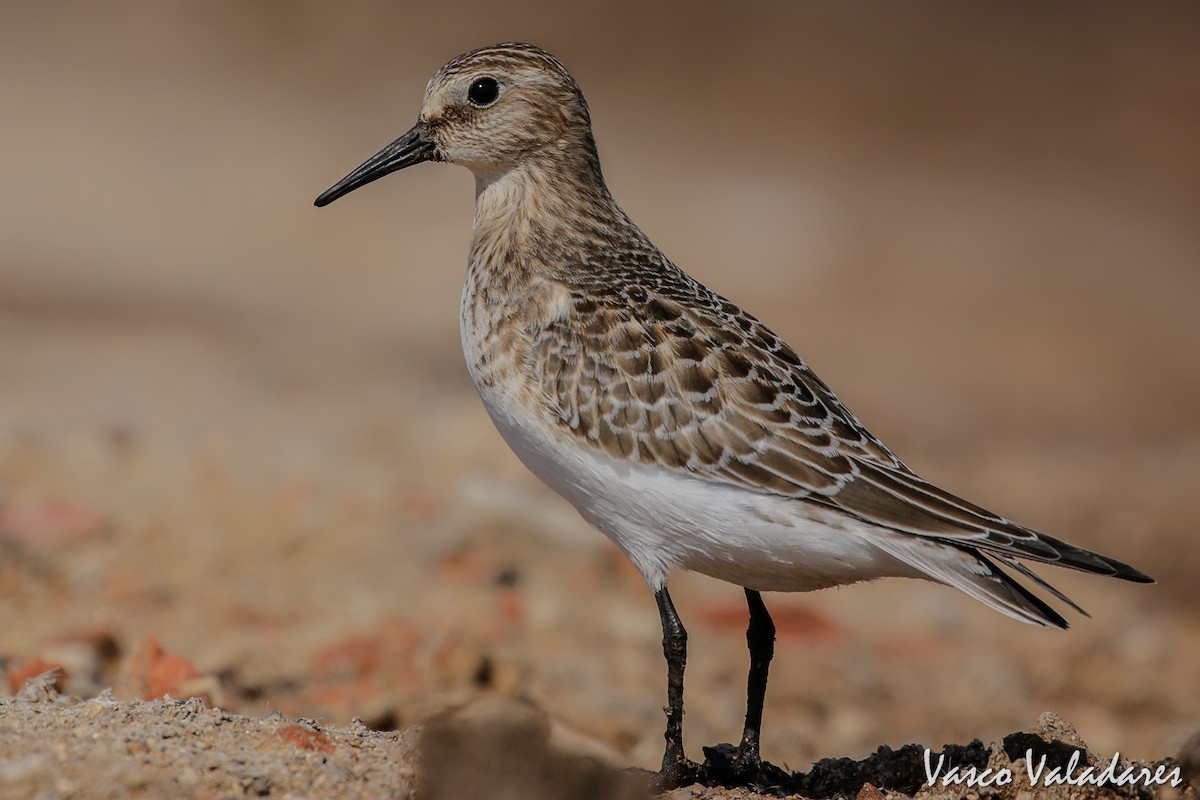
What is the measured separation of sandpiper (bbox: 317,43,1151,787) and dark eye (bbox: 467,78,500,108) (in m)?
0.57

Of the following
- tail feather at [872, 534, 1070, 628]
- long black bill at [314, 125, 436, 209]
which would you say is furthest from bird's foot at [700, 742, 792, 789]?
long black bill at [314, 125, 436, 209]

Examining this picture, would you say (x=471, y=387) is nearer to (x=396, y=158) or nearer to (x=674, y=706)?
(x=396, y=158)

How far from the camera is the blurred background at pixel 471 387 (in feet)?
28.3

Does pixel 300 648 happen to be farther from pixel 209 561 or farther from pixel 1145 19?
pixel 1145 19

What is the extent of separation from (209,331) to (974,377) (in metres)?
7.56

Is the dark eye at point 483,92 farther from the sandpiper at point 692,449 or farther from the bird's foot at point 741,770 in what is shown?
the bird's foot at point 741,770

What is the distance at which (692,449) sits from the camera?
5.43m

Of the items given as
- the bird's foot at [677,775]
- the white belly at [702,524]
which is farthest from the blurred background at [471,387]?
the white belly at [702,524]

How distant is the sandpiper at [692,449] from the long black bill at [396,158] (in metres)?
0.59

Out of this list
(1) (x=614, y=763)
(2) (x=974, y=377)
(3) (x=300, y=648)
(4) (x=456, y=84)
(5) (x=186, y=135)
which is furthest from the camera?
(5) (x=186, y=135)

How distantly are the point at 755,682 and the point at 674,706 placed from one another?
1.69ft

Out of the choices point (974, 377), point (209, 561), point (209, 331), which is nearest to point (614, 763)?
point (209, 561)

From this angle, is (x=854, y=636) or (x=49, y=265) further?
(x=49, y=265)

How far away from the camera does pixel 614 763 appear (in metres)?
5.32
